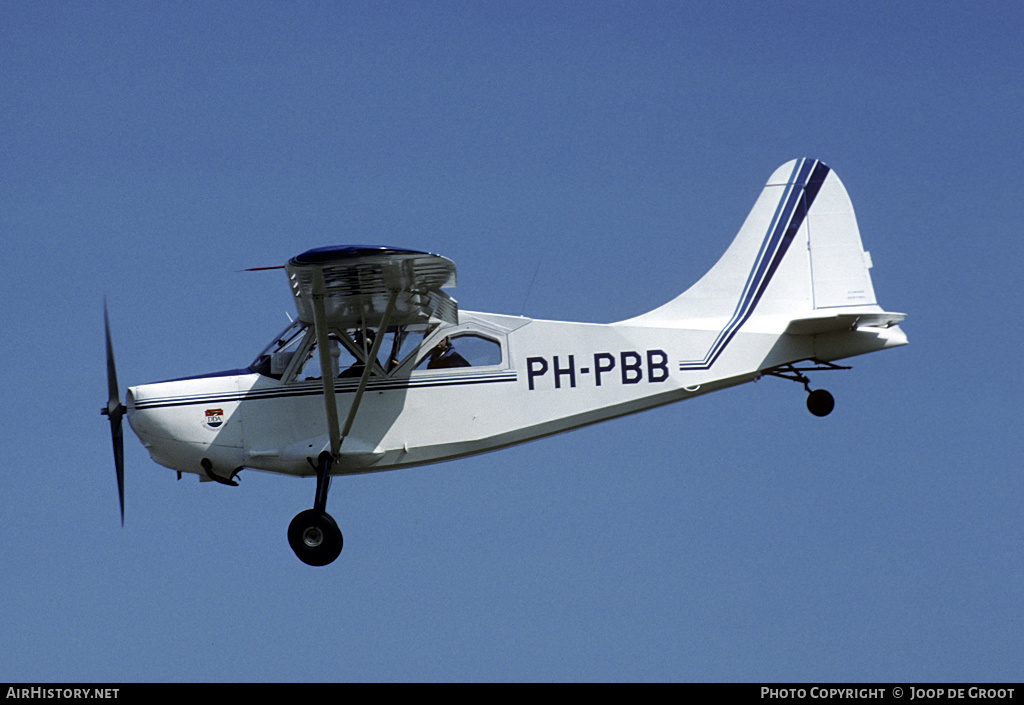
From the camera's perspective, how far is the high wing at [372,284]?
44.9 ft

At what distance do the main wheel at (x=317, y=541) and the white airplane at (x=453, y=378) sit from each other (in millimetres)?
335

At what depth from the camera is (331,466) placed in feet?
51.0

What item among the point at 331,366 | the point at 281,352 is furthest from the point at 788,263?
the point at 281,352

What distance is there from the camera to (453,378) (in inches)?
615

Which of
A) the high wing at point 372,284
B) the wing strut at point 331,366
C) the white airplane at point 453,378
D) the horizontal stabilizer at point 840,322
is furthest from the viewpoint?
the white airplane at point 453,378

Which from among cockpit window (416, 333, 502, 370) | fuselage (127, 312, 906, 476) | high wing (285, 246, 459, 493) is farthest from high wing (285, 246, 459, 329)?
fuselage (127, 312, 906, 476)

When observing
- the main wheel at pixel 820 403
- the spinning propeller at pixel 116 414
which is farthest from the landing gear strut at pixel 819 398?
the spinning propeller at pixel 116 414

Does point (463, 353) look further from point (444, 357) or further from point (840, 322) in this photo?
point (840, 322)

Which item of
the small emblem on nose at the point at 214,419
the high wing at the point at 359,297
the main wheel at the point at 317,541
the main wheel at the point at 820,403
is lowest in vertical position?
the main wheel at the point at 317,541

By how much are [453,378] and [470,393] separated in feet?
0.82

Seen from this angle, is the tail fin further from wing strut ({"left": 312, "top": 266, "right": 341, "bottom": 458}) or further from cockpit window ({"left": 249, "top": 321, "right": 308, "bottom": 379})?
cockpit window ({"left": 249, "top": 321, "right": 308, "bottom": 379})

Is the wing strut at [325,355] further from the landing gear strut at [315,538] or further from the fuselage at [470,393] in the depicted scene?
the landing gear strut at [315,538]
